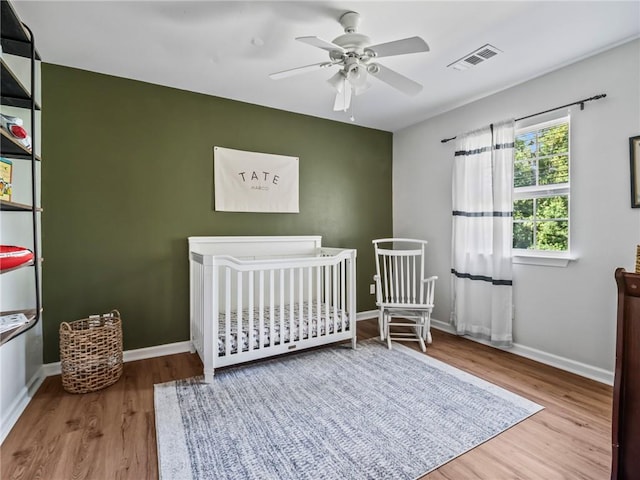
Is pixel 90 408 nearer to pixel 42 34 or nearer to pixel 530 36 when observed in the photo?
pixel 42 34

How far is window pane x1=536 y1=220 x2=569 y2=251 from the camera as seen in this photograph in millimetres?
2586

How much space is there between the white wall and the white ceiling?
5.6 inches

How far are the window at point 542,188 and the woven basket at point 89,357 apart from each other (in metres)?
3.49

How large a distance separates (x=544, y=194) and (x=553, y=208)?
144 millimetres

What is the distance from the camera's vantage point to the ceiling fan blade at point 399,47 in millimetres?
1699

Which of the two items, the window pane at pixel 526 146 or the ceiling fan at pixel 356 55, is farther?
the window pane at pixel 526 146

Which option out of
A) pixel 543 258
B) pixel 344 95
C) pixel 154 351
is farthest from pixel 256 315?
pixel 543 258

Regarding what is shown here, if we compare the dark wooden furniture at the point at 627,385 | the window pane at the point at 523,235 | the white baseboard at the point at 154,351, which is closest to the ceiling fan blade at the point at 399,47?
the dark wooden furniture at the point at 627,385

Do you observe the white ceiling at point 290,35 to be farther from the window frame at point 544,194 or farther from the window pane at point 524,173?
the window pane at point 524,173

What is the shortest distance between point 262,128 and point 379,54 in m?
1.79

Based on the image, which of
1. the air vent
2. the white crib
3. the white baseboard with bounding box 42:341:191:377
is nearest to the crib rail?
the white crib

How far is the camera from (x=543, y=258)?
2672 millimetres

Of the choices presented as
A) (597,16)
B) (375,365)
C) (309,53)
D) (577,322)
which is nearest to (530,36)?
(597,16)

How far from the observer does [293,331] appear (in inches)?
106
